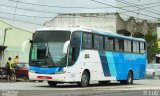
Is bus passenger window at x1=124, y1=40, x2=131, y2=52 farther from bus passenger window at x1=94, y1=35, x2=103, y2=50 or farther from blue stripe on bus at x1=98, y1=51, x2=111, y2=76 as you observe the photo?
bus passenger window at x1=94, y1=35, x2=103, y2=50

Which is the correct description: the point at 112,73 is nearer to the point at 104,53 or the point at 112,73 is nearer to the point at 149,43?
the point at 104,53

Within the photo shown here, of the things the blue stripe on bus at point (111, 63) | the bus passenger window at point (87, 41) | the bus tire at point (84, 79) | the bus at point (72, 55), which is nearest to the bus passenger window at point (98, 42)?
the bus at point (72, 55)

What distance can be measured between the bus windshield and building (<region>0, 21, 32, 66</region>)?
17412 millimetres

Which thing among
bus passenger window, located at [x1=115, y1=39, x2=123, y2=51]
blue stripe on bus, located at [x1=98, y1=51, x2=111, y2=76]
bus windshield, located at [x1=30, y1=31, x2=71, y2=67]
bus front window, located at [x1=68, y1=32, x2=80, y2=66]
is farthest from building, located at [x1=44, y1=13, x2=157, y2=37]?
bus windshield, located at [x1=30, y1=31, x2=71, y2=67]

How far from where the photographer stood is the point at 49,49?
26.7 m

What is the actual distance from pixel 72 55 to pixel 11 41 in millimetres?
23062

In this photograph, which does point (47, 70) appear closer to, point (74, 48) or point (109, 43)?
point (74, 48)

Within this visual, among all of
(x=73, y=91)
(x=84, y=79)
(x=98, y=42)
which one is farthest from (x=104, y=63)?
(x=73, y=91)

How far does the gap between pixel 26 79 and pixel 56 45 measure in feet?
34.6

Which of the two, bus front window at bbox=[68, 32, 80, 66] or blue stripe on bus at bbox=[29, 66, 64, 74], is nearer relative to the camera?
blue stripe on bus at bbox=[29, 66, 64, 74]

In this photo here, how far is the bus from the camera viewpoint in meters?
26.5

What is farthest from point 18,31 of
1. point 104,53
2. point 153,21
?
point 153,21

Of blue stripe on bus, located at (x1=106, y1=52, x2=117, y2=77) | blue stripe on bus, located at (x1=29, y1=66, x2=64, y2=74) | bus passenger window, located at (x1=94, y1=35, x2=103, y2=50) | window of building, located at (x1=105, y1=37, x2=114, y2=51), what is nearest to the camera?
blue stripe on bus, located at (x1=29, y1=66, x2=64, y2=74)

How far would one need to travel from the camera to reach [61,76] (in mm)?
26375
